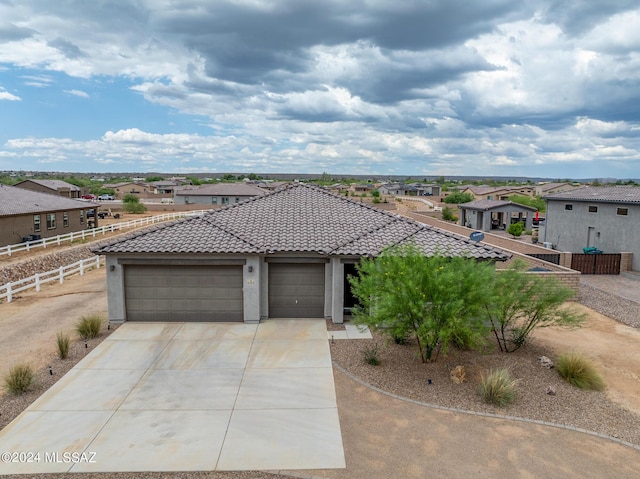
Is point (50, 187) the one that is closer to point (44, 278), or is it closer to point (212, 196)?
point (212, 196)

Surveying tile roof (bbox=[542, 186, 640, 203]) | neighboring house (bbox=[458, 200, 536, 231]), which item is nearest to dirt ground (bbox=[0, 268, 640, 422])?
tile roof (bbox=[542, 186, 640, 203])

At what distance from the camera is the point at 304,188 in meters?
23.0

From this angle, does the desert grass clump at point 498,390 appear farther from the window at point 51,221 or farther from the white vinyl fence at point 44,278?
the window at point 51,221

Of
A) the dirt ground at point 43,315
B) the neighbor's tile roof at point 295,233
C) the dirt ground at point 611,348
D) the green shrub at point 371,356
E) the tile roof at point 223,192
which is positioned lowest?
the dirt ground at point 43,315

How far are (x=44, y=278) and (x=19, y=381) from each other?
1766 cm

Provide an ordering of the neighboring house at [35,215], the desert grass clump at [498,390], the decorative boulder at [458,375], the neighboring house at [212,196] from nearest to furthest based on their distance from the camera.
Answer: the desert grass clump at [498,390], the decorative boulder at [458,375], the neighboring house at [35,215], the neighboring house at [212,196]

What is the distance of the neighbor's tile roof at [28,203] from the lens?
110 feet

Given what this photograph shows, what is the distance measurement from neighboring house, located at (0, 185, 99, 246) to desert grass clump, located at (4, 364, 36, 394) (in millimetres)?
26084

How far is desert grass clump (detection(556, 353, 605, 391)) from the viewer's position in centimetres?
1088

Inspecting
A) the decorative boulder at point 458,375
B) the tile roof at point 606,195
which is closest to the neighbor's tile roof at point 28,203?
the decorative boulder at point 458,375

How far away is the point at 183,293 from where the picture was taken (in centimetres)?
1595

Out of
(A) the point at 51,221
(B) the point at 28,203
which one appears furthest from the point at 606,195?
A: (B) the point at 28,203

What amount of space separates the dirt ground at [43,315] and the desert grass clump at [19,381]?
138cm

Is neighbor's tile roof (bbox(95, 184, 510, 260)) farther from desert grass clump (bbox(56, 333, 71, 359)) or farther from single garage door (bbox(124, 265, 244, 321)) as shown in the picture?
desert grass clump (bbox(56, 333, 71, 359))
